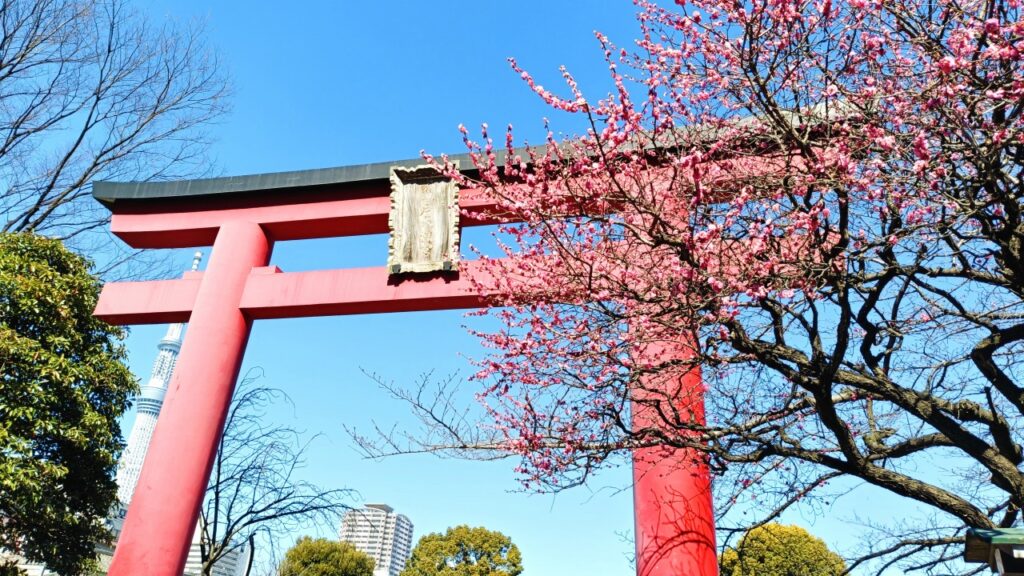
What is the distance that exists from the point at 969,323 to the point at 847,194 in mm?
1686

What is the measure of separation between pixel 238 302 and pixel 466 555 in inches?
785

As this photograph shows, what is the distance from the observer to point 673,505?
4.64 meters

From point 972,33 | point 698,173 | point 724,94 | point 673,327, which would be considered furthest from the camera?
point 724,94

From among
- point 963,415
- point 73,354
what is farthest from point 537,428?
point 73,354

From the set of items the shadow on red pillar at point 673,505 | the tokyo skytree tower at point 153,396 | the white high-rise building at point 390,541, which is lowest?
the shadow on red pillar at point 673,505

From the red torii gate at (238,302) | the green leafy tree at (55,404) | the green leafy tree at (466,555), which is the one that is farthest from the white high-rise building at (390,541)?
the red torii gate at (238,302)

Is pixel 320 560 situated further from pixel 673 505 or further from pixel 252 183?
pixel 673 505

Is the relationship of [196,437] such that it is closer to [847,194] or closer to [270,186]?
[270,186]

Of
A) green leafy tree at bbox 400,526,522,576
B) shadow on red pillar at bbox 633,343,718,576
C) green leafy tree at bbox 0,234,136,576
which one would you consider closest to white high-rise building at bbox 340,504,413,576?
green leafy tree at bbox 400,526,522,576

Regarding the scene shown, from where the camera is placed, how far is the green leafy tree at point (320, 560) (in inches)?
835

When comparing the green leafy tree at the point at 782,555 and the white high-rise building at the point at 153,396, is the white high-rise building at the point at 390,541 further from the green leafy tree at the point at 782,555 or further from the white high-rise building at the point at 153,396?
the green leafy tree at the point at 782,555

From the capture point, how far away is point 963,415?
3.70 meters

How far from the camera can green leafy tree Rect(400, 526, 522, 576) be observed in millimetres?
23344

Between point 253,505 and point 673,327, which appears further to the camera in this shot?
point 253,505
